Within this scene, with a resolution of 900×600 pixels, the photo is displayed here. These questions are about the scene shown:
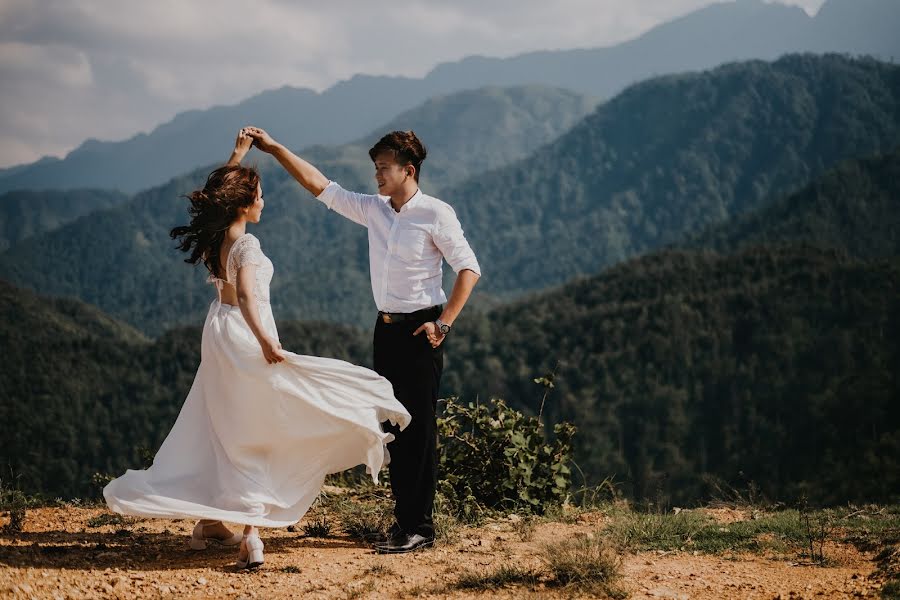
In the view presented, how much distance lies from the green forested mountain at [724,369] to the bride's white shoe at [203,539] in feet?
135

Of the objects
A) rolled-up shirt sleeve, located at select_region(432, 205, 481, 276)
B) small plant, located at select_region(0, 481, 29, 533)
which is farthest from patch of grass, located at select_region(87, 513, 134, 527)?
rolled-up shirt sleeve, located at select_region(432, 205, 481, 276)

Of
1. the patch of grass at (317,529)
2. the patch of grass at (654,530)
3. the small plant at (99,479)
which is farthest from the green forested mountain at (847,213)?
the patch of grass at (317,529)

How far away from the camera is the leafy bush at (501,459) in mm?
6199

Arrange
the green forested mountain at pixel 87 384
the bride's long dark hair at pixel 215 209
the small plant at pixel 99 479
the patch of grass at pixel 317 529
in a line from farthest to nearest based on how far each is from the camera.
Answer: the green forested mountain at pixel 87 384 < the small plant at pixel 99 479 < the patch of grass at pixel 317 529 < the bride's long dark hair at pixel 215 209

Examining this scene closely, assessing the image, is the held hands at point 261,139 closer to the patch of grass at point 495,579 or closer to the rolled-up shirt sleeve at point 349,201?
the rolled-up shirt sleeve at point 349,201

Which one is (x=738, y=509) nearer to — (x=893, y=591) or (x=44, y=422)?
(x=893, y=591)

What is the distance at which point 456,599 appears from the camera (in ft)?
13.1

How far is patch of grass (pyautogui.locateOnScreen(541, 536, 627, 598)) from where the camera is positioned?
13.4ft

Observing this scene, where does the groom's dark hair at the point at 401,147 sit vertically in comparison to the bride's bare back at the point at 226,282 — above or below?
above

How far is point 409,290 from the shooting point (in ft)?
15.3

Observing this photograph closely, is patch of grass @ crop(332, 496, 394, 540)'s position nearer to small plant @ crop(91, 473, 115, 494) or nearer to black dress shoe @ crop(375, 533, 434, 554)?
black dress shoe @ crop(375, 533, 434, 554)

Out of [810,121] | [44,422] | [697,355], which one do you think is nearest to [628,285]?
[697,355]

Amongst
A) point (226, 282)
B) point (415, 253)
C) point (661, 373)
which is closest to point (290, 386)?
point (226, 282)

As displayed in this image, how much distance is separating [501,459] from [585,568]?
219 centimetres
